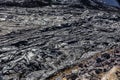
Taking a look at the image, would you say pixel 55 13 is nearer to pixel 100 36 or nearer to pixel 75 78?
pixel 100 36

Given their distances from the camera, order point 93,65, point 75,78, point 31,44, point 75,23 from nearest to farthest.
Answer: point 75,78 < point 93,65 < point 31,44 < point 75,23

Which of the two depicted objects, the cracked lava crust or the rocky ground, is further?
the rocky ground

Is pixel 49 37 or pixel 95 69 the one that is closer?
pixel 95 69

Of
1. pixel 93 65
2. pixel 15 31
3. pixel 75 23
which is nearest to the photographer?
pixel 93 65

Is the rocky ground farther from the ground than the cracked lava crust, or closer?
farther from the ground

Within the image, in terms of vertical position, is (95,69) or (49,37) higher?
(49,37)

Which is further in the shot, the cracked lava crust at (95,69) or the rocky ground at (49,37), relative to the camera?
the rocky ground at (49,37)

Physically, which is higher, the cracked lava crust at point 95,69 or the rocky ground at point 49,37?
the rocky ground at point 49,37

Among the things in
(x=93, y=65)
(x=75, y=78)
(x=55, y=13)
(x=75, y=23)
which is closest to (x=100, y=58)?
(x=93, y=65)
